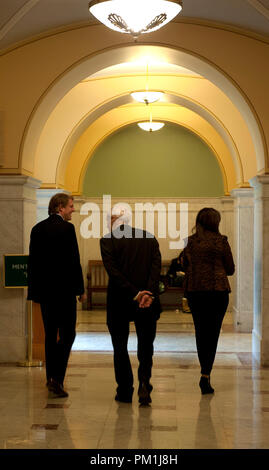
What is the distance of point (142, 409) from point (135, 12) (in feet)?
10.5

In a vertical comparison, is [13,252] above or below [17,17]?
below

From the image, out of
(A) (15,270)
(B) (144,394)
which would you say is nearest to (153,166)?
(A) (15,270)

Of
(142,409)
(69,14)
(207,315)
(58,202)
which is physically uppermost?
(69,14)

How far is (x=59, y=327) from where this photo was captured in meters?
6.49

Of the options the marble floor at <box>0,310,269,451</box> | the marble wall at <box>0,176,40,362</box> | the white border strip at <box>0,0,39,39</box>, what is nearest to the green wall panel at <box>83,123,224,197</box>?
the marble floor at <box>0,310,269,451</box>

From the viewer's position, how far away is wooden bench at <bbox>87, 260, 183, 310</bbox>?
1570cm

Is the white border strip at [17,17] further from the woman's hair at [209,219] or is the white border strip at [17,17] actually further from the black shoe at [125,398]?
the black shoe at [125,398]

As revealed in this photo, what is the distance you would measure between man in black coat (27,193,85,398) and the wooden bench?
907cm

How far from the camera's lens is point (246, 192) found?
465 inches

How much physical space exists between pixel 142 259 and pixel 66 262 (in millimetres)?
739

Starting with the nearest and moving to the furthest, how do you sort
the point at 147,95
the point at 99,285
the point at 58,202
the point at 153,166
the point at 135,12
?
the point at 135,12, the point at 58,202, the point at 147,95, the point at 99,285, the point at 153,166

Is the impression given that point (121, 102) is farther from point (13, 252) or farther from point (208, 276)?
point (208, 276)

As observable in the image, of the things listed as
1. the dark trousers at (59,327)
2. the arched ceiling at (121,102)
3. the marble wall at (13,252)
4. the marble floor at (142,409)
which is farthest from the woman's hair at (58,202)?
the arched ceiling at (121,102)

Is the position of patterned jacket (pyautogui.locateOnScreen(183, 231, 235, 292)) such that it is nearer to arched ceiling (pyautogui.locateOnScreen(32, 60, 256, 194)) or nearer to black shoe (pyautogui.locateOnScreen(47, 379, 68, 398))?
black shoe (pyautogui.locateOnScreen(47, 379, 68, 398))
